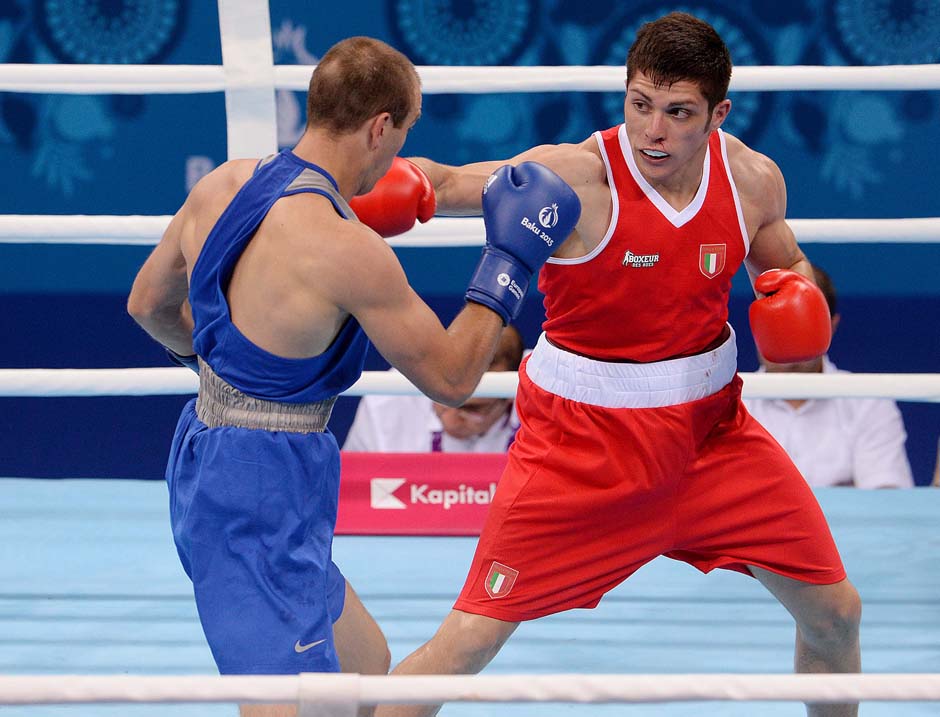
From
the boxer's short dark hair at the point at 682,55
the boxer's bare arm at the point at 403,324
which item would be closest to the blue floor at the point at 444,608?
the boxer's bare arm at the point at 403,324

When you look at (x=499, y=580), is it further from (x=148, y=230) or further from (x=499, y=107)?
(x=499, y=107)

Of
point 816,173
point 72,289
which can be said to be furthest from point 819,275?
point 72,289

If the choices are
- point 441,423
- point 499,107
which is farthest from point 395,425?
point 499,107

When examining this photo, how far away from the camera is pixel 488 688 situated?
1273 mm

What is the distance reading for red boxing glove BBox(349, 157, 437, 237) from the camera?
2188 mm

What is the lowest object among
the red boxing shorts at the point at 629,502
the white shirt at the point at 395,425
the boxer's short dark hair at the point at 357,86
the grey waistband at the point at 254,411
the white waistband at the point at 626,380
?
the white shirt at the point at 395,425

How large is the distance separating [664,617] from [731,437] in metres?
0.77

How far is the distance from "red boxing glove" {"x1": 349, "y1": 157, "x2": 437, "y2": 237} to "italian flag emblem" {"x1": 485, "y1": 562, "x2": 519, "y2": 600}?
1.96ft

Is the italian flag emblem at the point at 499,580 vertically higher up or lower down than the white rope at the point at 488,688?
lower down

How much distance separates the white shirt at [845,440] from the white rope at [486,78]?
1.17m

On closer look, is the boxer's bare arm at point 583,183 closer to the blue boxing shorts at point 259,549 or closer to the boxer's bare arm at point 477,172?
the boxer's bare arm at point 477,172

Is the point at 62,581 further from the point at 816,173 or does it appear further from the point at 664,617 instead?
the point at 816,173

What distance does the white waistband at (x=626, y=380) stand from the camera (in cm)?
226

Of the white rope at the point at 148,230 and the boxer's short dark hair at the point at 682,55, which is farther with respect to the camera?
the white rope at the point at 148,230
